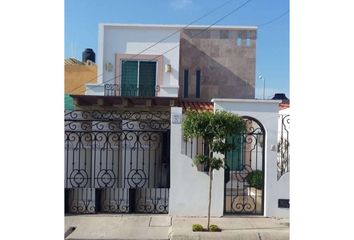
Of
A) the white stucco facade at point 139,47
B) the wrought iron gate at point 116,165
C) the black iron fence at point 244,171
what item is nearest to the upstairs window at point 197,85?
the white stucco facade at point 139,47

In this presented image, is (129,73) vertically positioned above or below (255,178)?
above

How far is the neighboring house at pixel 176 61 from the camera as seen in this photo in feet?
44.1

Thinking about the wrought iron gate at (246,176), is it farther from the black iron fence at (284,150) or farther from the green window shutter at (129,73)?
the green window shutter at (129,73)

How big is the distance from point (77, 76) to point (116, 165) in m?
8.60

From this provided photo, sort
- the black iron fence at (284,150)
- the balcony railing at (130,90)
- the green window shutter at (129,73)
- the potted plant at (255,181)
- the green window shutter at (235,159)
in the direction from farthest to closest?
the green window shutter at (129,73) → the balcony railing at (130,90) → the green window shutter at (235,159) → the potted plant at (255,181) → the black iron fence at (284,150)

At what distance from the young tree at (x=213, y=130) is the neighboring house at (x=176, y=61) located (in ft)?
20.8

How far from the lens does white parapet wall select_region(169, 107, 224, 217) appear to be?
7.48 meters

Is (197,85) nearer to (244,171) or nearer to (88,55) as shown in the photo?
(244,171)

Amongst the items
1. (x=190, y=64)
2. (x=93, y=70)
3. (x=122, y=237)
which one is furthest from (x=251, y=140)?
(x=93, y=70)

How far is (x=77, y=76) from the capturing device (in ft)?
55.5

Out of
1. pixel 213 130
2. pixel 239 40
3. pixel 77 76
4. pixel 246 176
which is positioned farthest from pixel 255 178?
pixel 77 76
